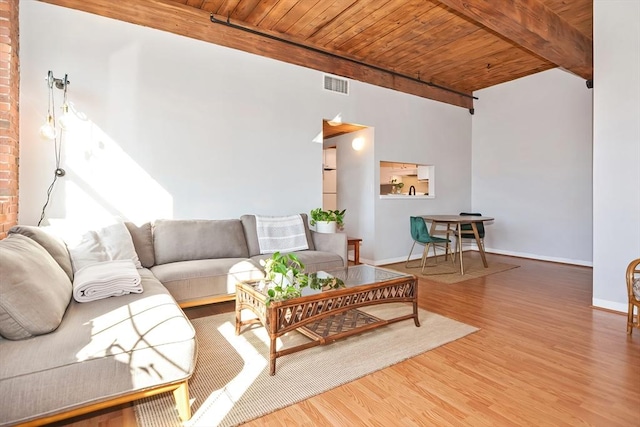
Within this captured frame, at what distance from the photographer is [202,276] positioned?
9.43 ft

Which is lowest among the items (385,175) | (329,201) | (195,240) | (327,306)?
(327,306)

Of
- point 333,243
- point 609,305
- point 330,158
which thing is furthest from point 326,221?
point 330,158

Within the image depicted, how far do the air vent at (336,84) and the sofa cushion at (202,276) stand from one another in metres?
2.76

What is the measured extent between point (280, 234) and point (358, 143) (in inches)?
98.2

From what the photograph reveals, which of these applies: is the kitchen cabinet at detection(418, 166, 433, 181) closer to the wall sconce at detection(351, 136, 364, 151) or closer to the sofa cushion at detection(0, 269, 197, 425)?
the wall sconce at detection(351, 136, 364, 151)

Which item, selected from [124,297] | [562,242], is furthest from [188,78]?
[562,242]

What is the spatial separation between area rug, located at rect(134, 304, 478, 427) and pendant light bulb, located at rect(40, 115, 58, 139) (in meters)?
2.02

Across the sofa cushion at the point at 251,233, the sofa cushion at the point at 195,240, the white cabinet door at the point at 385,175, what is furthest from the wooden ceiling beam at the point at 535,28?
the white cabinet door at the point at 385,175

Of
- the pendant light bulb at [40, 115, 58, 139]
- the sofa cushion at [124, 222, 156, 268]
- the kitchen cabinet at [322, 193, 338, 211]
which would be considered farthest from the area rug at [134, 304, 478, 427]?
the kitchen cabinet at [322, 193, 338, 211]

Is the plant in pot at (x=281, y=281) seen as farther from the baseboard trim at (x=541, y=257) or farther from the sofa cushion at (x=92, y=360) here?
the baseboard trim at (x=541, y=257)

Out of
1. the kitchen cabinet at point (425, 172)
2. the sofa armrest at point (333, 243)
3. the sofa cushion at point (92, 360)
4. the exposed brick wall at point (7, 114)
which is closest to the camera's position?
the sofa cushion at point (92, 360)

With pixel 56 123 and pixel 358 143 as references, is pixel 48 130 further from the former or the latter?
pixel 358 143

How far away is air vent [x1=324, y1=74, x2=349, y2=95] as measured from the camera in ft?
15.1

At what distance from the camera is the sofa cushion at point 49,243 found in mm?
2232
